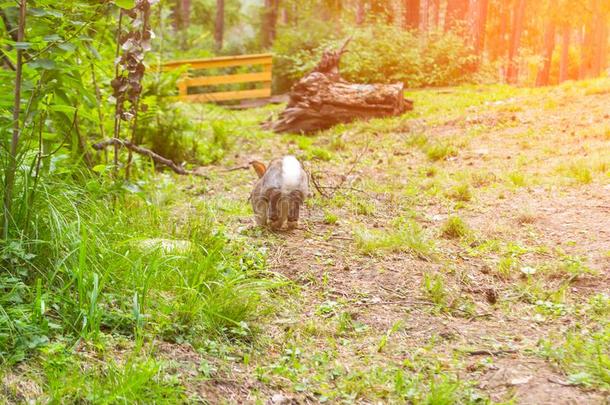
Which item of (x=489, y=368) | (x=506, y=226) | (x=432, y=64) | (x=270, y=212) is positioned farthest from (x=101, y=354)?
(x=432, y=64)

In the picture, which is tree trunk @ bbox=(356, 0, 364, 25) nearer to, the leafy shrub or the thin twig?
the leafy shrub

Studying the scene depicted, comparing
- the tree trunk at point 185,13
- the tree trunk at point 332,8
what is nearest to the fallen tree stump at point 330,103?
the tree trunk at point 332,8

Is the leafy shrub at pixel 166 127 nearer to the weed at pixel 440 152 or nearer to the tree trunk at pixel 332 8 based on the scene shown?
the weed at pixel 440 152

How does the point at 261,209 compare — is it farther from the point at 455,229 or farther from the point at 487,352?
the point at 487,352

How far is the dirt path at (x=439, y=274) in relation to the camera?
3.16m

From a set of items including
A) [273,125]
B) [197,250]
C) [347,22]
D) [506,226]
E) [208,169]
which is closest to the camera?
[197,250]

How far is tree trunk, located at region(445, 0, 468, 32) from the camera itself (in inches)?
687

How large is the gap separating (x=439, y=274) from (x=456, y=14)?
14350 millimetres

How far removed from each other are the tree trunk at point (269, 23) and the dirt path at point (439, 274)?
14.5 m

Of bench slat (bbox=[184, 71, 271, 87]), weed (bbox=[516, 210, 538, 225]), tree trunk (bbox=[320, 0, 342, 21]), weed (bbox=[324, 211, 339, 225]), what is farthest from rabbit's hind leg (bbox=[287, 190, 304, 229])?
tree trunk (bbox=[320, 0, 342, 21])

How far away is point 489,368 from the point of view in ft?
10.9

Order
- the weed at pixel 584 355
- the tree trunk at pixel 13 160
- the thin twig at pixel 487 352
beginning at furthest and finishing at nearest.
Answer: the thin twig at pixel 487 352 → the tree trunk at pixel 13 160 → the weed at pixel 584 355

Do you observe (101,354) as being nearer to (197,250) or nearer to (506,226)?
(197,250)

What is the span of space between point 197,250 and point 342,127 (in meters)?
7.12
